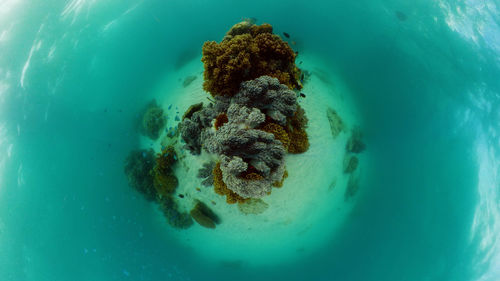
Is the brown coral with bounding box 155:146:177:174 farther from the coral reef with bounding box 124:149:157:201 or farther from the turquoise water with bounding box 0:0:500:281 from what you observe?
the turquoise water with bounding box 0:0:500:281

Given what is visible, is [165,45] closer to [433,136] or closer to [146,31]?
[146,31]

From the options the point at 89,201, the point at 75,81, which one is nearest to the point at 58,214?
the point at 89,201

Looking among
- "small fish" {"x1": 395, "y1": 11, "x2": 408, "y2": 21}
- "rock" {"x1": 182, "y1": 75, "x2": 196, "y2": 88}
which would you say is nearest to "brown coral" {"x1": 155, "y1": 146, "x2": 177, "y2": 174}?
"rock" {"x1": 182, "y1": 75, "x2": 196, "y2": 88}

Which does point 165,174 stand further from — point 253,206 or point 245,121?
point 245,121

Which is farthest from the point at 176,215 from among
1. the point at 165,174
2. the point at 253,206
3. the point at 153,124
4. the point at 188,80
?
the point at 188,80

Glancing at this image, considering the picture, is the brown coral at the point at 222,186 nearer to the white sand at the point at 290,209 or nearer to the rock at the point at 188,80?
the white sand at the point at 290,209
